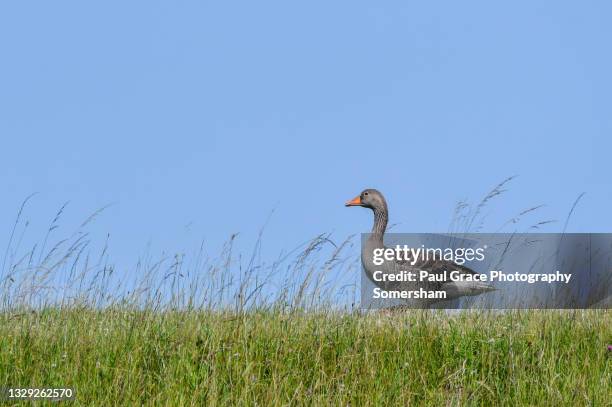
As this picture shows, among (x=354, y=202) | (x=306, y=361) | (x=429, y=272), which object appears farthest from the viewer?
(x=354, y=202)

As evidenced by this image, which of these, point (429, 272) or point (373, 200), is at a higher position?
point (373, 200)

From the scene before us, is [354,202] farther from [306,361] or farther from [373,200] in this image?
[306,361]

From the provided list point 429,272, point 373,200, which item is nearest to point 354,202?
point 373,200

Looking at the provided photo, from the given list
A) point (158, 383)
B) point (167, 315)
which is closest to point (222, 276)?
point (167, 315)

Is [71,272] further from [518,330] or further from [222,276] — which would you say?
[518,330]

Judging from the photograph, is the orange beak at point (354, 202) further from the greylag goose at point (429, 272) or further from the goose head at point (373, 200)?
the greylag goose at point (429, 272)

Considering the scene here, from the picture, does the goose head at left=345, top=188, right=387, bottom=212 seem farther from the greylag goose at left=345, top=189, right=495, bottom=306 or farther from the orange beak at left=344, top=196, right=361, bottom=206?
the greylag goose at left=345, top=189, right=495, bottom=306

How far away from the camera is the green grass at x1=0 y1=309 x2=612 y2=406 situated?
6.32 metres

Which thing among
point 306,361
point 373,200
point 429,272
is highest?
point 373,200

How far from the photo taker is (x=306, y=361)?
707 centimetres

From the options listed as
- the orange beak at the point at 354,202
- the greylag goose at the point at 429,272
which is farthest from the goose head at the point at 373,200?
the greylag goose at the point at 429,272

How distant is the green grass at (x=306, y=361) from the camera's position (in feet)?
20.7

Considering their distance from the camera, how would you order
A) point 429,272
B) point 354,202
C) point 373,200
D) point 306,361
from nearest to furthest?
point 306,361 → point 429,272 → point 373,200 → point 354,202

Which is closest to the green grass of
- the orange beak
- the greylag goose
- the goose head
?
the greylag goose
